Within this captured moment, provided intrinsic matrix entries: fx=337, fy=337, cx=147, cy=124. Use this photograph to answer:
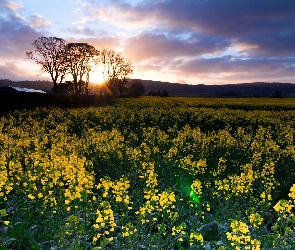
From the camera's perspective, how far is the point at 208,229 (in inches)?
310

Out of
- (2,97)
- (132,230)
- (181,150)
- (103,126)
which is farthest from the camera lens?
(2,97)

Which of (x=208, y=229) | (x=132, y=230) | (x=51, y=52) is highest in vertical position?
(x=51, y=52)

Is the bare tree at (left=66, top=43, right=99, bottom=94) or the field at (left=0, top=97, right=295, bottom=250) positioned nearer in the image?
the field at (left=0, top=97, right=295, bottom=250)

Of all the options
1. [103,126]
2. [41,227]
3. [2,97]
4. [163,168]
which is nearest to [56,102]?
[2,97]

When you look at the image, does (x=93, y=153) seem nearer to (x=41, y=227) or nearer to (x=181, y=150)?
(x=181, y=150)

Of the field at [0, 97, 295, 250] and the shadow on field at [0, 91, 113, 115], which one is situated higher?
the shadow on field at [0, 91, 113, 115]

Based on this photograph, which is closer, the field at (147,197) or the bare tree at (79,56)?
the field at (147,197)

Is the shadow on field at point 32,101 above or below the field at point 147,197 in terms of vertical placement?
above

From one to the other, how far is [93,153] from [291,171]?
24.5ft

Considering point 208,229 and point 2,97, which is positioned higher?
point 2,97

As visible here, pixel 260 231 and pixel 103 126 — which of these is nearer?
pixel 260 231

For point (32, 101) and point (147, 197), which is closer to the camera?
point (147, 197)

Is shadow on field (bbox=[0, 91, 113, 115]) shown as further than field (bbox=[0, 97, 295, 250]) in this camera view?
Yes

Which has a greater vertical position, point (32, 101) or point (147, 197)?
point (32, 101)
